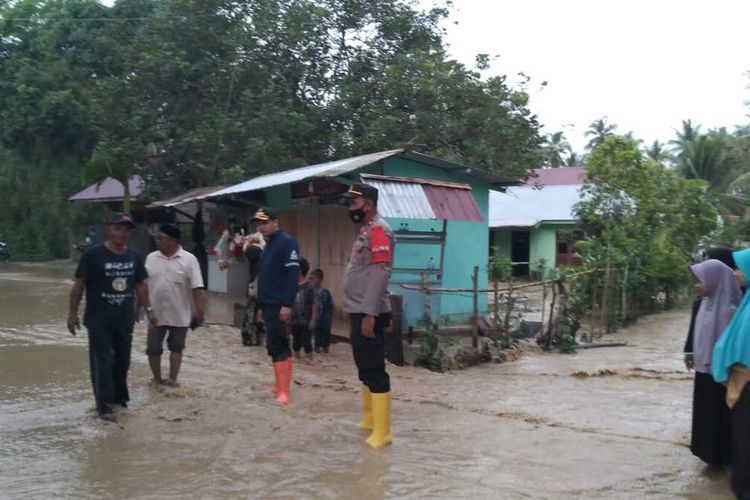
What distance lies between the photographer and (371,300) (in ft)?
17.0

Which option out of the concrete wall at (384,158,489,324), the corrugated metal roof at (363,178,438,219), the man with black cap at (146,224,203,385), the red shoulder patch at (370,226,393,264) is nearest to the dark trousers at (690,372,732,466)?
the red shoulder patch at (370,226,393,264)

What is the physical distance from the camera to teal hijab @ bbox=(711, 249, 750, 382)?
428 centimetres

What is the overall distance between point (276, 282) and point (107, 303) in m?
1.38

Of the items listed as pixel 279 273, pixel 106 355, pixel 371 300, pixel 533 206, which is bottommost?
pixel 106 355

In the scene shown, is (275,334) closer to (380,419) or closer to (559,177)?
(380,419)

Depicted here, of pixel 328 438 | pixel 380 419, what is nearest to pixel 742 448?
pixel 380 419

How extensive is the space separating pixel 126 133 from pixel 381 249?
16712 mm

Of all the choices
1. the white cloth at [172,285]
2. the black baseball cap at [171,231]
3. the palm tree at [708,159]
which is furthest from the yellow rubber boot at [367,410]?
the palm tree at [708,159]

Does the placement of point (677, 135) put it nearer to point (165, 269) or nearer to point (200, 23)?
point (200, 23)

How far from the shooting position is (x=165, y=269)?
710 centimetres

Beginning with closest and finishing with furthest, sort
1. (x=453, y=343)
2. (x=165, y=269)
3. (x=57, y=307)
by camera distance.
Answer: (x=165, y=269) < (x=453, y=343) < (x=57, y=307)

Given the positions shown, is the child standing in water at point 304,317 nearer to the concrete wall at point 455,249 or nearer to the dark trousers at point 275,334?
the concrete wall at point 455,249

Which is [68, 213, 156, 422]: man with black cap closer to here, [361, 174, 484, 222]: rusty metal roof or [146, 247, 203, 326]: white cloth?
[146, 247, 203, 326]: white cloth

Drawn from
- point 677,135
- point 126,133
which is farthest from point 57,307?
point 677,135
